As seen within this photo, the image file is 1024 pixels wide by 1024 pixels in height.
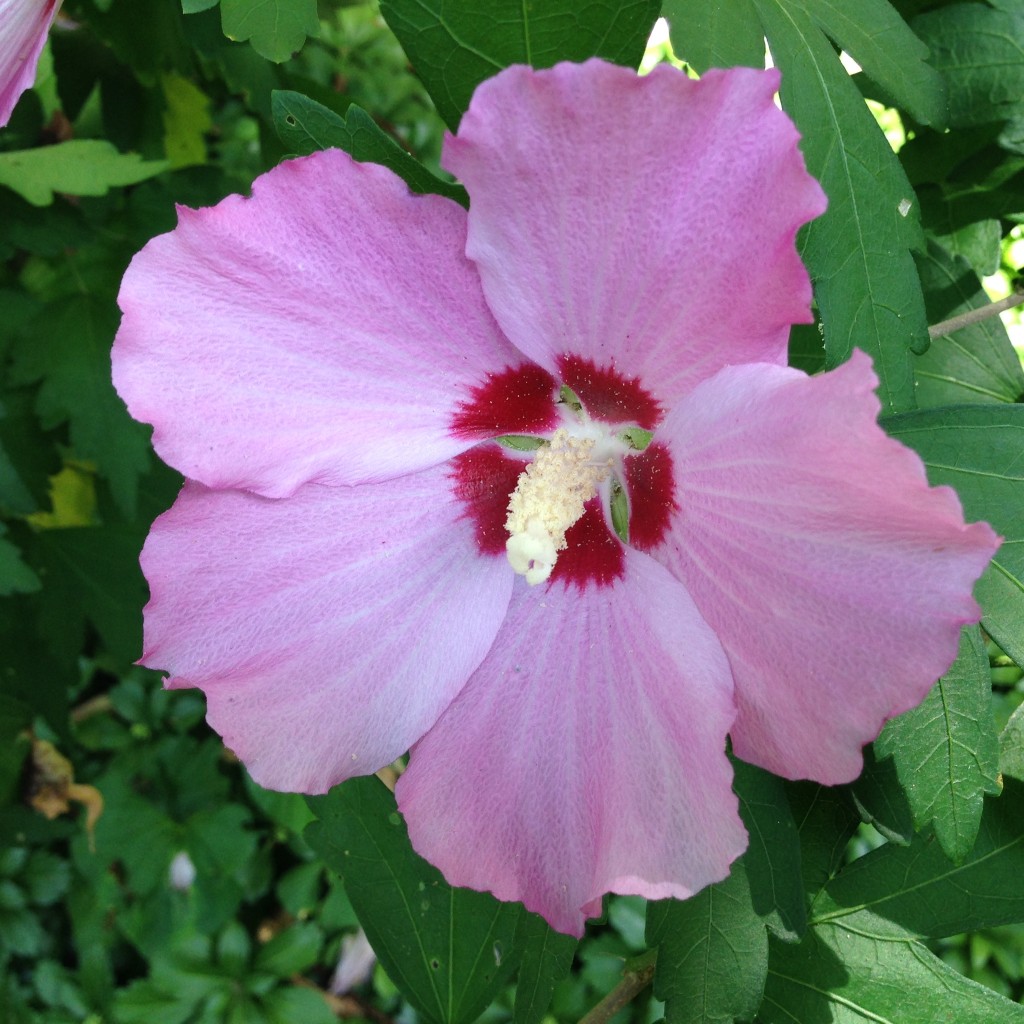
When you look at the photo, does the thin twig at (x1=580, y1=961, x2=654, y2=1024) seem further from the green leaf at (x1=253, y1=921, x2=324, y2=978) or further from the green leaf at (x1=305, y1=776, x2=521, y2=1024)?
the green leaf at (x1=253, y1=921, x2=324, y2=978)

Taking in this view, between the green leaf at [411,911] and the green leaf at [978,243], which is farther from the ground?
the green leaf at [978,243]

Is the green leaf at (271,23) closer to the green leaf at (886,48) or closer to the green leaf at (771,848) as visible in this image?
the green leaf at (886,48)

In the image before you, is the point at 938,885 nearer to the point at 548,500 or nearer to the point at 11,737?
the point at 548,500

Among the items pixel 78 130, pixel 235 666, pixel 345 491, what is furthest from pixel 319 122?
pixel 78 130

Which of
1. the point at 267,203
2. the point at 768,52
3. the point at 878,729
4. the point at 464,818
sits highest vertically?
the point at 768,52

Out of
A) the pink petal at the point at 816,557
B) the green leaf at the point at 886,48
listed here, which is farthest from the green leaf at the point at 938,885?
the green leaf at the point at 886,48

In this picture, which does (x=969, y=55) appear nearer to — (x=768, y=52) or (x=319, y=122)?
(x=768, y=52)
